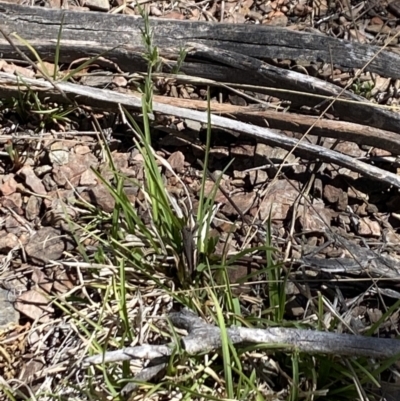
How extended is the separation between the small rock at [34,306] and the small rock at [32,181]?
1.29 feet

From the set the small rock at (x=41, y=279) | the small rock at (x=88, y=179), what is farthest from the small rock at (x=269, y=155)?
the small rock at (x=41, y=279)

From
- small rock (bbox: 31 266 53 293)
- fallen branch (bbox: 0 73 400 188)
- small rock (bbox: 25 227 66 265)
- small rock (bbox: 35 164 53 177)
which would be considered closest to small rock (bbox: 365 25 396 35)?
fallen branch (bbox: 0 73 400 188)

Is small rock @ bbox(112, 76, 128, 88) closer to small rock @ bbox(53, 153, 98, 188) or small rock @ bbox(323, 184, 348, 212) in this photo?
small rock @ bbox(53, 153, 98, 188)

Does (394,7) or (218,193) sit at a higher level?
(394,7)

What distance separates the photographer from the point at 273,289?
6.56 ft

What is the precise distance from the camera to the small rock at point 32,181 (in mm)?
2355

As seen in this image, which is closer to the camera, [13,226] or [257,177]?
[13,226]

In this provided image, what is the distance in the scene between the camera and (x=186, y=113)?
2340 millimetres

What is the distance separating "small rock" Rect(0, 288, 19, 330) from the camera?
2.09 m

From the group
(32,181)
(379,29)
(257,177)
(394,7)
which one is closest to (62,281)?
(32,181)

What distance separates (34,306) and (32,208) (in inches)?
14.4

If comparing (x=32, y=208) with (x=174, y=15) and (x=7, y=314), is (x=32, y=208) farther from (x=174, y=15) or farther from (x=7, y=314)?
(x=174, y=15)

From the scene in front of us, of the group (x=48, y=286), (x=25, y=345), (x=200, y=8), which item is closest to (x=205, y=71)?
(x=200, y=8)

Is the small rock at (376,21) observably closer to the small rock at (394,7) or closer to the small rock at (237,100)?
the small rock at (394,7)
